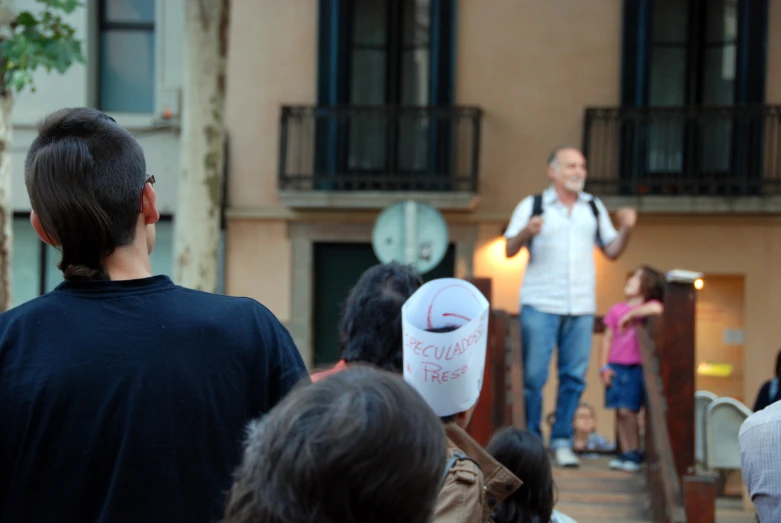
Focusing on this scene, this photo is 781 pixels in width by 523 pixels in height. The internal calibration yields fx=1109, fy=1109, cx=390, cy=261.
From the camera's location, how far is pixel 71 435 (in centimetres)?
202

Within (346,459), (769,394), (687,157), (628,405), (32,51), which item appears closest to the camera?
(346,459)

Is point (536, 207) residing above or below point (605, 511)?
above

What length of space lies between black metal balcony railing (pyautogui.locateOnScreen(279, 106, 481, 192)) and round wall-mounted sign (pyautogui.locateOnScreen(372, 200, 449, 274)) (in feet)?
12.4

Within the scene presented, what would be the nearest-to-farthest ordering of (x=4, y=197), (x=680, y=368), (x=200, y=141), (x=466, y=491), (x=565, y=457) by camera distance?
(x=466, y=491)
(x=680, y=368)
(x=565, y=457)
(x=4, y=197)
(x=200, y=141)

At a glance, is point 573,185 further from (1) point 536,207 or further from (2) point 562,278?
(2) point 562,278

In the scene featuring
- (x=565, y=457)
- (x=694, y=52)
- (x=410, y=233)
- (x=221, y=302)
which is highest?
(x=694, y=52)

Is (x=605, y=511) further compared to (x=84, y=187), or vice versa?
(x=605, y=511)

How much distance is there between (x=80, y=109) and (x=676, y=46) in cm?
1478

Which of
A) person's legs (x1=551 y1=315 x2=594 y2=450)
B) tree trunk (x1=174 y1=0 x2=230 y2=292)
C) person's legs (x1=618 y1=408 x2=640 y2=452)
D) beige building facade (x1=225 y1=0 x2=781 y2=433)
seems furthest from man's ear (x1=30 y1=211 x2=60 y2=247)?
beige building facade (x1=225 y1=0 x2=781 y2=433)

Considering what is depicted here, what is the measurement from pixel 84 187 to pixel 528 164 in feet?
46.2

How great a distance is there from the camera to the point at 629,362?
7781mm

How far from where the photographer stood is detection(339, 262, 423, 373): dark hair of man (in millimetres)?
3312

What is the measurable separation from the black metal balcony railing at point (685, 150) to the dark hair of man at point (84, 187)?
44.3 feet

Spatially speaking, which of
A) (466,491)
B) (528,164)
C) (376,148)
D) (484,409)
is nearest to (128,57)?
(376,148)
